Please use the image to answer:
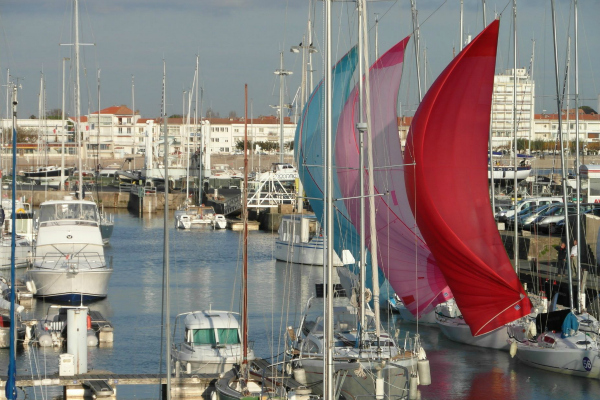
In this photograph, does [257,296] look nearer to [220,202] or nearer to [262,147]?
[220,202]

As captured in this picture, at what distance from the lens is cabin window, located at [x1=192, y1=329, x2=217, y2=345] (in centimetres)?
1766

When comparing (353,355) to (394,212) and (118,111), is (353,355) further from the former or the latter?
(118,111)

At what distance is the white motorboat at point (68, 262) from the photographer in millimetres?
25500

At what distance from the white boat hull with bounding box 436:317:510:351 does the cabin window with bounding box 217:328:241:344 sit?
5.39m

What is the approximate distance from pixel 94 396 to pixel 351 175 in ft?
27.2

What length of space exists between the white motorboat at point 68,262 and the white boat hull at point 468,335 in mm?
9568

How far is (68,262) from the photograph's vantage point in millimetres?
25828

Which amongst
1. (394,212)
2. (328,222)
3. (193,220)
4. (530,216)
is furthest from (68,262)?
(193,220)

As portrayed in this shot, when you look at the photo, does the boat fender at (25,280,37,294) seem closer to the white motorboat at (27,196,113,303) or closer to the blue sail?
the white motorboat at (27,196,113,303)

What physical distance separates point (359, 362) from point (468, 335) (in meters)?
6.79

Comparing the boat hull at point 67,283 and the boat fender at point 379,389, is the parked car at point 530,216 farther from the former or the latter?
the boat fender at point 379,389

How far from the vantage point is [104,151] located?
110 metres

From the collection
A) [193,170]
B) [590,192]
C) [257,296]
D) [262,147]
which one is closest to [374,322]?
[257,296]

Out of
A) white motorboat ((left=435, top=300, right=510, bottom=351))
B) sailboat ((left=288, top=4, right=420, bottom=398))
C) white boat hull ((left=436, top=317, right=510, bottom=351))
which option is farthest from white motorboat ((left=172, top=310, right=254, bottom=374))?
white boat hull ((left=436, top=317, right=510, bottom=351))
